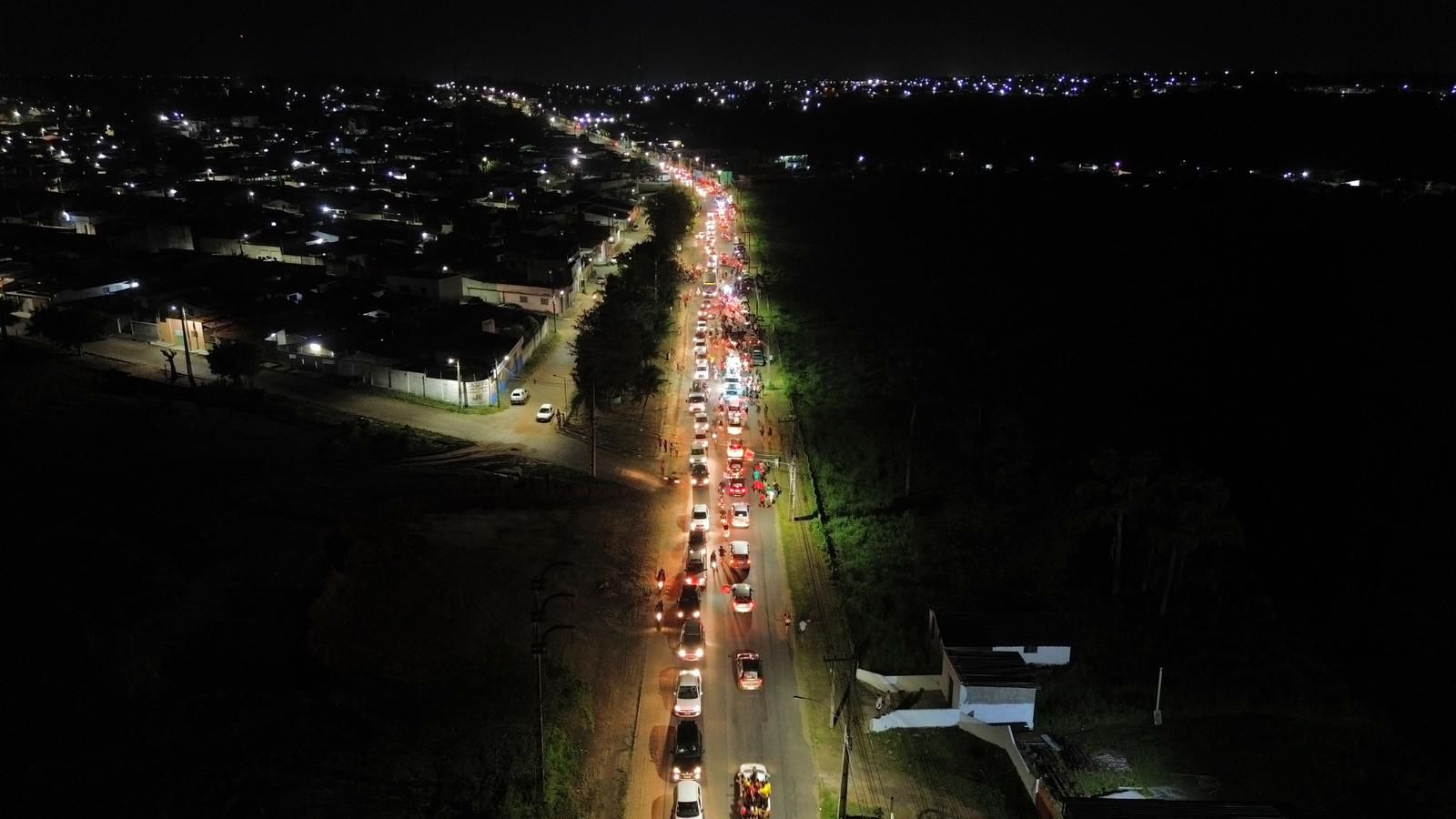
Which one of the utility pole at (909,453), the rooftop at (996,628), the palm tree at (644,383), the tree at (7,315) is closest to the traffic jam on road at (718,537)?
the palm tree at (644,383)

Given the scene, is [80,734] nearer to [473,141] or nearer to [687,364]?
[687,364]

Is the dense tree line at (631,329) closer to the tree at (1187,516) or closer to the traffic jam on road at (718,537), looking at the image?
the traffic jam on road at (718,537)

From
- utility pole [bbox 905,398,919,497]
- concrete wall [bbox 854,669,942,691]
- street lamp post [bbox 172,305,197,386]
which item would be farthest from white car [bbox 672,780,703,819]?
street lamp post [bbox 172,305,197,386]

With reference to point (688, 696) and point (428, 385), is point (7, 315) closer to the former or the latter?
point (428, 385)

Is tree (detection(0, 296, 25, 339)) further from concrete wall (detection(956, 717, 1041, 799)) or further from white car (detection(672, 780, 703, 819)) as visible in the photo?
concrete wall (detection(956, 717, 1041, 799))

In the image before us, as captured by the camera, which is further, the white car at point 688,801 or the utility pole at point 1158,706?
the utility pole at point 1158,706

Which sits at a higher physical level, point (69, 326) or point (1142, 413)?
point (69, 326)

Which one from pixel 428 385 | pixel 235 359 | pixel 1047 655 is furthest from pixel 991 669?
pixel 235 359
